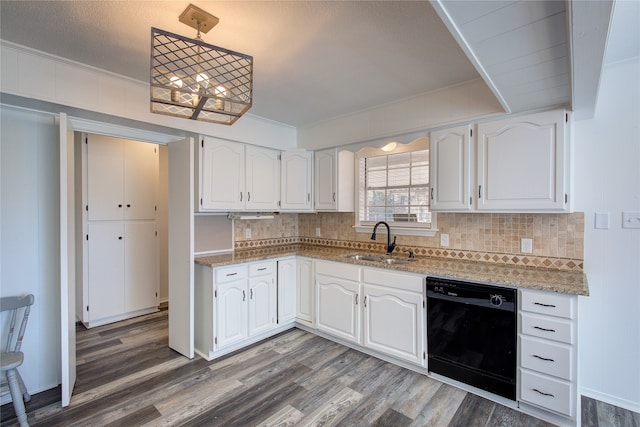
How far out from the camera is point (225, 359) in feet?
9.32

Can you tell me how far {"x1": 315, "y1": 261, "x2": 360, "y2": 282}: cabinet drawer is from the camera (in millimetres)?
2932

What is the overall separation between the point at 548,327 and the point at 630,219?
0.96 metres

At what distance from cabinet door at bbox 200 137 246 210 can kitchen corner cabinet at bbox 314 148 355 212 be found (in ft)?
2.95

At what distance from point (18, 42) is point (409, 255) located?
331 centimetres

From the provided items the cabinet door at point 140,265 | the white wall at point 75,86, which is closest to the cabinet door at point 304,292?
the white wall at point 75,86

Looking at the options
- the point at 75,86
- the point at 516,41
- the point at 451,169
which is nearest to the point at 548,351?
the point at 451,169

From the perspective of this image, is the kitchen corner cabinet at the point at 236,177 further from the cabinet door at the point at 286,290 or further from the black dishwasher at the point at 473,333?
the black dishwasher at the point at 473,333

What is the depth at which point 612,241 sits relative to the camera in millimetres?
2176

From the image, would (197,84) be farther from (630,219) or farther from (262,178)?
(630,219)

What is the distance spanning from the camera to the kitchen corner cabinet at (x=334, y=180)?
3496mm

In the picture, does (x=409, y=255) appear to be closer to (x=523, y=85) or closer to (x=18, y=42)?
(x=523, y=85)

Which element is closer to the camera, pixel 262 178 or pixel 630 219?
pixel 630 219

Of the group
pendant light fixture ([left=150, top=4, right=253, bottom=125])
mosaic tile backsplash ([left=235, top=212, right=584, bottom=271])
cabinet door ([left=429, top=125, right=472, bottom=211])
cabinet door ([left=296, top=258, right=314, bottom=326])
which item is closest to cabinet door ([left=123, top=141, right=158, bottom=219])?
mosaic tile backsplash ([left=235, top=212, right=584, bottom=271])

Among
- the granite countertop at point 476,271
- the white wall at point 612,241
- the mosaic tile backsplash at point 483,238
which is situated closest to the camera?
the granite countertop at point 476,271
